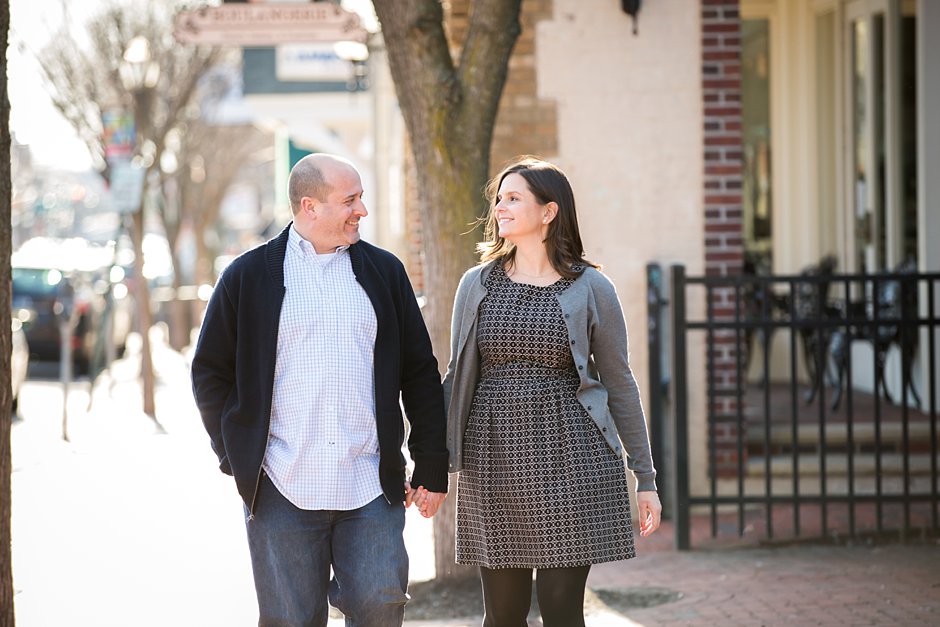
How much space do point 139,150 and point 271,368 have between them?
1551cm

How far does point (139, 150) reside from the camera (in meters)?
18.7

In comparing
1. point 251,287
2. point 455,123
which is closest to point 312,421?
point 251,287

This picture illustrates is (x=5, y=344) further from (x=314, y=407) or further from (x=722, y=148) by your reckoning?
(x=722, y=148)

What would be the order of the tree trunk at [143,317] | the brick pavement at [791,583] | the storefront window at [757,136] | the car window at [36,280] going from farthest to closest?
1. the car window at [36,280]
2. the tree trunk at [143,317]
3. the storefront window at [757,136]
4. the brick pavement at [791,583]

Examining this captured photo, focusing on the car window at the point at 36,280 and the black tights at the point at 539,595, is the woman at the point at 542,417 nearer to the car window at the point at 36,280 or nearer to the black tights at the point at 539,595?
the black tights at the point at 539,595

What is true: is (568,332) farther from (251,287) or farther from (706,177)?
(706,177)

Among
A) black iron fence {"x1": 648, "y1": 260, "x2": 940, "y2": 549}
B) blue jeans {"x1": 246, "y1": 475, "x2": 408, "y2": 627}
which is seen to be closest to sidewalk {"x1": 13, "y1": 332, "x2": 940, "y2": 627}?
black iron fence {"x1": 648, "y1": 260, "x2": 940, "y2": 549}

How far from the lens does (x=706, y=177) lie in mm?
8312

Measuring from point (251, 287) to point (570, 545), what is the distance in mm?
1218

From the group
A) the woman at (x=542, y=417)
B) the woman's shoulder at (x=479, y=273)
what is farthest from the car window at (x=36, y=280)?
the woman at (x=542, y=417)

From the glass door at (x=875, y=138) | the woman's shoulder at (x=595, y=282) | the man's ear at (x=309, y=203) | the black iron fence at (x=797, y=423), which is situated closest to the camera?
Answer: the man's ear at (x=309, y=203)

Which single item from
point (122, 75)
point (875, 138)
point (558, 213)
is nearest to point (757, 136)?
point (875, 138)

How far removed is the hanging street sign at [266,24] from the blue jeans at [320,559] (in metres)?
6.02

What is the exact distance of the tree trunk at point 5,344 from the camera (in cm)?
427
